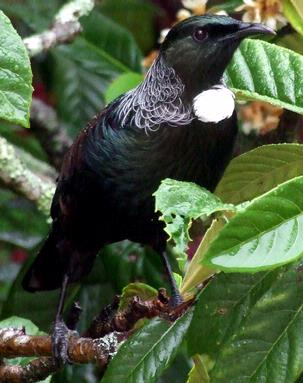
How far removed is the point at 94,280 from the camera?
2.24 metres

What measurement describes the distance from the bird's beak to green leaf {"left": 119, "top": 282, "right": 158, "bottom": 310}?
0.36 metres

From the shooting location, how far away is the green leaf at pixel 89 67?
2.50m

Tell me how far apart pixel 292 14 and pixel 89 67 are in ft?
4.32

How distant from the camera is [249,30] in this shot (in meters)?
1.42

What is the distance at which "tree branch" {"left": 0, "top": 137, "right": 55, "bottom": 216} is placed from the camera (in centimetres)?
209

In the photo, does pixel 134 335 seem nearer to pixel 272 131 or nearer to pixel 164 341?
pixel 164 341

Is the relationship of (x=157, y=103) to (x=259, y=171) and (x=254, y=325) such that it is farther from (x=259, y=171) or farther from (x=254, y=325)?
(x=254, y=325)

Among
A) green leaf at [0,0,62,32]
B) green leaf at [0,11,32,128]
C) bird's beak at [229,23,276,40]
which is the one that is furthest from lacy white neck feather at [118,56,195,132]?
green leaf at [0,0,62,32]

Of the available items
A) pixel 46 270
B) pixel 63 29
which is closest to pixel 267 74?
pixel 46 270

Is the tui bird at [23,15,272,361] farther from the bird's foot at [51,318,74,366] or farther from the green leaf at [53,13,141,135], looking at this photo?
the green leaf at [53,13,141,135]

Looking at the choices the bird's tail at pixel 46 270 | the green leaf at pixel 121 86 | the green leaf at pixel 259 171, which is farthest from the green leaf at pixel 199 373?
the green leaf at pixel 121 86

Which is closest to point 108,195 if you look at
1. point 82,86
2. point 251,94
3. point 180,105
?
point 180,105

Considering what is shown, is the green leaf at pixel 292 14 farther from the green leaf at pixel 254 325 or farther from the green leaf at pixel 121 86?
the green leaf at pixel 121 86

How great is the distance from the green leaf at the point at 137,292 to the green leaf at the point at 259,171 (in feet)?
0.57
